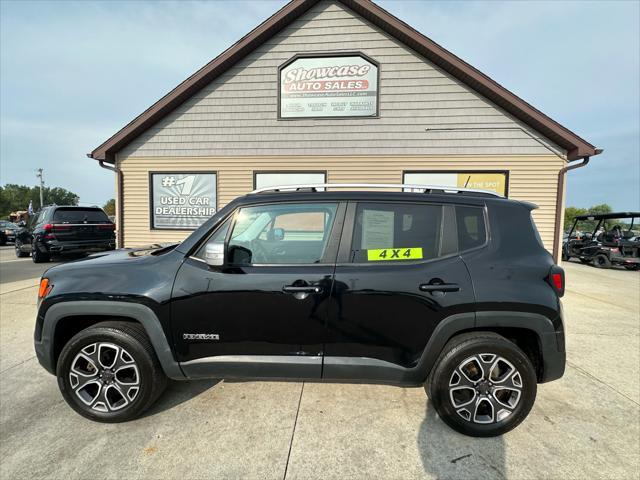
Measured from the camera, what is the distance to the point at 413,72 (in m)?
7.09

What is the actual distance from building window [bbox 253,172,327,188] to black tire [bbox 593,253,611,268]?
1148cm

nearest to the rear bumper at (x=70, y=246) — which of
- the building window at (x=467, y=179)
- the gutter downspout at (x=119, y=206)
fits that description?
the gutter downspout at (x=119, y=206)

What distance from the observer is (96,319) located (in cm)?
235

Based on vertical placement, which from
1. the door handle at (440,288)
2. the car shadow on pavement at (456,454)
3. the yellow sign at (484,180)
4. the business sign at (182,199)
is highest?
the yellow sign at (484,180)

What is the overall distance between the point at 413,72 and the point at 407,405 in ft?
24.0

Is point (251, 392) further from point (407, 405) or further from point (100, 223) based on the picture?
point (100, 223)

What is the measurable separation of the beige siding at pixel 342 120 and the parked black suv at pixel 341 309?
17.7ft

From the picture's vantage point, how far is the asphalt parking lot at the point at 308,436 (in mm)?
1852

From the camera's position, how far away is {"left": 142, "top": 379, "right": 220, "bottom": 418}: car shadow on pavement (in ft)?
7.90

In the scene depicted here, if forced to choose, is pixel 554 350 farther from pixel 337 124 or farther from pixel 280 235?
pixel 337 124

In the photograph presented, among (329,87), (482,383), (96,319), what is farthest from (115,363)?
(329,87)

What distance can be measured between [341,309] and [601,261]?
553 inches

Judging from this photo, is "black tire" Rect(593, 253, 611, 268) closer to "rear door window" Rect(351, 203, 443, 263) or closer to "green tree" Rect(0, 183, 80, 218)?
"rear door window" Rect(351, 203, 443, 263)

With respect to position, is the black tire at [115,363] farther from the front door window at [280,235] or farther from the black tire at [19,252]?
the black tire at [19,252]
